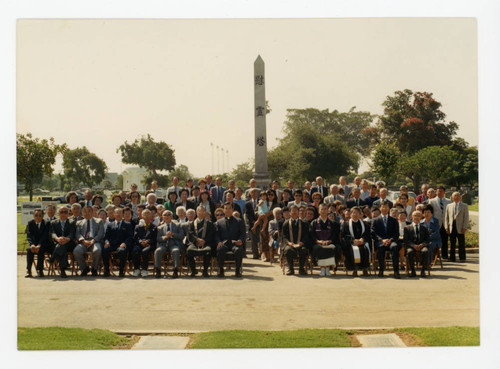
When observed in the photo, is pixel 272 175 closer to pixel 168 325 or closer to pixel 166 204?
pixel 166 204

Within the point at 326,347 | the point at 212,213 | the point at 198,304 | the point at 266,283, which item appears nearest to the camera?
the point at 326,347

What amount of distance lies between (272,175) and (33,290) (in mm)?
31963

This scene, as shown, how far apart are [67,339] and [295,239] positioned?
5349mm

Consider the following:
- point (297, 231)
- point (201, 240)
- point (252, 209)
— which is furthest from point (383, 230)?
point (201, 240)

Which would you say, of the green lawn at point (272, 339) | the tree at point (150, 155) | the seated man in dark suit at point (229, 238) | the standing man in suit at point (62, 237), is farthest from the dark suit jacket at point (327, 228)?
the tree at point (150, 155)

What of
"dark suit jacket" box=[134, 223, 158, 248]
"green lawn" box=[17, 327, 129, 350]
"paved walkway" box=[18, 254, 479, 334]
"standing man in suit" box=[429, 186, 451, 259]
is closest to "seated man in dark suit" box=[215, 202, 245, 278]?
"paved walkway" box=[18, 254, 479, 334]

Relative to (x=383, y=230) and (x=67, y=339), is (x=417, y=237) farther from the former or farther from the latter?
(x=67, y=339)

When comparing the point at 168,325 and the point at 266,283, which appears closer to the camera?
the point at 168,325

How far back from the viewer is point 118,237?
11.3 meters

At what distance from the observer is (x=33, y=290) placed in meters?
9.75

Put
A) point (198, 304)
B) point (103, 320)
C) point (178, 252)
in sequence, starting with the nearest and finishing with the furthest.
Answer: point (103, 320), point (198, 304), point (178, 252)

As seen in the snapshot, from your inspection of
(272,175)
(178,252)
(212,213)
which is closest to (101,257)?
(178,252)

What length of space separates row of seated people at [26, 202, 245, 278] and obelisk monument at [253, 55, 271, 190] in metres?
6.66

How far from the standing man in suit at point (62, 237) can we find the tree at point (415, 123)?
90.5 feet
